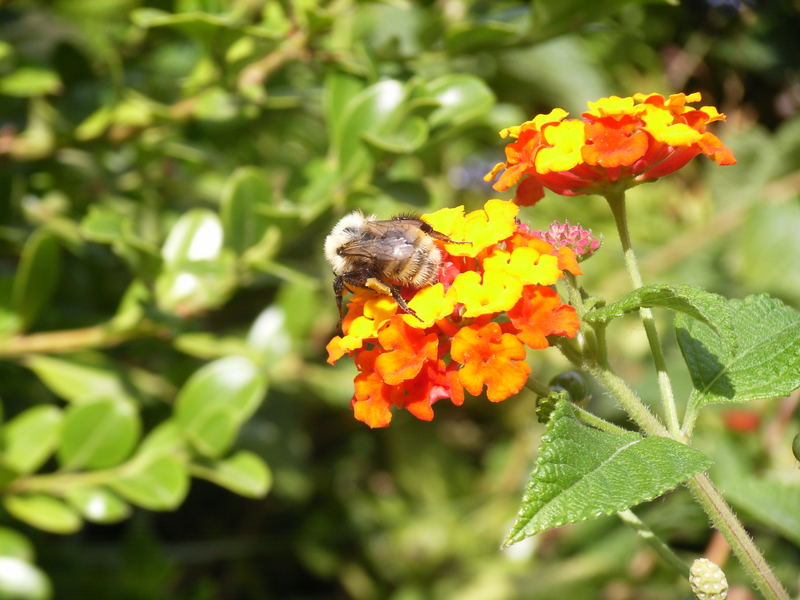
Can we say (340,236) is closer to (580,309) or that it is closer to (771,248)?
(580,309)

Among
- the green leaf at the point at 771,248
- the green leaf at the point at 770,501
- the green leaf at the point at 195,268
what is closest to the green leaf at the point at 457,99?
the green leaf at the point at 195,268

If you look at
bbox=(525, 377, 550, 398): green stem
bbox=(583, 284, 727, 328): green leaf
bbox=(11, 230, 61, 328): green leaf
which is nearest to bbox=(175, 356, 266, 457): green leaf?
bbox=(11, 230, 61, 328): green leaf

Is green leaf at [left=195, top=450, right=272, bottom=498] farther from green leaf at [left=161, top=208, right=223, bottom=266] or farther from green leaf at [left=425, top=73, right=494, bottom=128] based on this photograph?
green leaf at [left=425, top=73, right=494, bottom=128]

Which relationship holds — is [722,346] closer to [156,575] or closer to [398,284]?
[398,284]

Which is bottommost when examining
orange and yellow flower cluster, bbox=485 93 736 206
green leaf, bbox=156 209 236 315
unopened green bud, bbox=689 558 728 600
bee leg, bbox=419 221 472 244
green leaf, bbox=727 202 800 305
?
green leaf, bbox=727 202 800 305

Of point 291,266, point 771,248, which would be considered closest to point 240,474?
point 291,266

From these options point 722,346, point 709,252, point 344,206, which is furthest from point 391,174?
point 709,252

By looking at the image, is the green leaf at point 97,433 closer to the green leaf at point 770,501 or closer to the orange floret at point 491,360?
the orange floret at point 491,360
